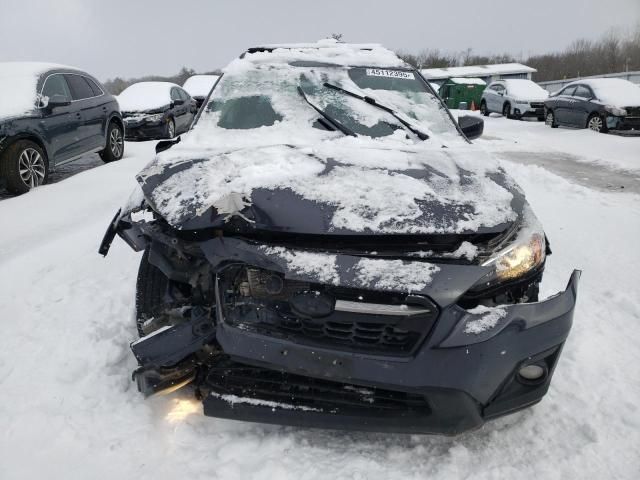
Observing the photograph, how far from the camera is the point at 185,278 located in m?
2.03

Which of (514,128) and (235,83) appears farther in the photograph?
(514,128)

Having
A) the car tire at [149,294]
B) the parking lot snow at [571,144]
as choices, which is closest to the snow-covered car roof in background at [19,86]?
the car tire at [149,294]

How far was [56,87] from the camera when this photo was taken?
680 cm

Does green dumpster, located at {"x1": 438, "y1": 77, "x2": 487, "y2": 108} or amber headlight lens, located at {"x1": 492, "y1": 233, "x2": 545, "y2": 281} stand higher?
amber headlight lens, located at {"x1": 492, "y1": 233, "x2": 545, "y2": 281}

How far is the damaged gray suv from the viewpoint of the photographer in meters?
1.67

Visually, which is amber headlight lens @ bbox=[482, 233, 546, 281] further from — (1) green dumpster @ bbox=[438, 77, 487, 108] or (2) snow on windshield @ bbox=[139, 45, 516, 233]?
(1) green dumpster @ bbox=[438, 77, 487, 108]

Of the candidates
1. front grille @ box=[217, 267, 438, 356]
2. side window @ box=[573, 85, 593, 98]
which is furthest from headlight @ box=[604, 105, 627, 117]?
front grille @ box=[217, 267, 438, 356]

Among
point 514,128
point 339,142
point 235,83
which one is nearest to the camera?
point 339,142

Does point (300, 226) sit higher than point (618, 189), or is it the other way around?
point (300, 226)

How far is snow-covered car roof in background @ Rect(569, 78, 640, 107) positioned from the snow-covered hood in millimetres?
12509

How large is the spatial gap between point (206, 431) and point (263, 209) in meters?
0.96

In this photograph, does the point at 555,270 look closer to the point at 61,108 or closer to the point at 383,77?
the point at 383,77

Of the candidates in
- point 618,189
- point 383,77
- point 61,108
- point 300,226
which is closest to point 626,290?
point 383,77

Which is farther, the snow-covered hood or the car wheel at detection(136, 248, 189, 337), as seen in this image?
the car wheel at detection(136, 248, 189, 337)
